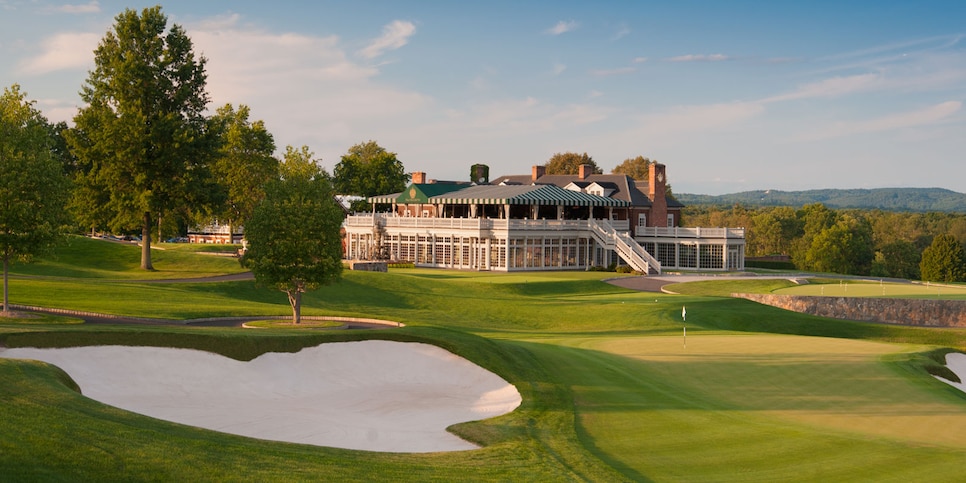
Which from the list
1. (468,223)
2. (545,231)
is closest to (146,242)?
(468,223)

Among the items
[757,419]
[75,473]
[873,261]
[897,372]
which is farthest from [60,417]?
[873,261]

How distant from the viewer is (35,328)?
20.5 m

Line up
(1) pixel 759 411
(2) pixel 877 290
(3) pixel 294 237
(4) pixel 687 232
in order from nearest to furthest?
(1) pixel 759 411
(3) pixel 294 237
(2) pixel 877 290
(4) pixel 687 232

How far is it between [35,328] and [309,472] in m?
11.5

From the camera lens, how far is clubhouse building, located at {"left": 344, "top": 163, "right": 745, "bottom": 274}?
66.3 metres

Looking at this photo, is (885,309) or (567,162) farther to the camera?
(567,162)

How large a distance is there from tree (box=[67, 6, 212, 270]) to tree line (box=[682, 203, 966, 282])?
68.2 meters

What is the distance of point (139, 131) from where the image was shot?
48781mm

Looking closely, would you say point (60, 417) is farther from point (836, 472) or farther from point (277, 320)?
point (277, 320)

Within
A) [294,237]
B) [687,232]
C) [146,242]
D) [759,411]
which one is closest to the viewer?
[759,411]

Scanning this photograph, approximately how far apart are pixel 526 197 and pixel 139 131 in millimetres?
30139

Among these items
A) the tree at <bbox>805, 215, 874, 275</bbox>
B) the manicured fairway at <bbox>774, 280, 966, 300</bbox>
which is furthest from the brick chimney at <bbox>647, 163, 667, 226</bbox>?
the tree at <bbox>805, 215, 874, 275</bbox>

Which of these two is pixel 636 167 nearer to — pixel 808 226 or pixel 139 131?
pixel 808 226

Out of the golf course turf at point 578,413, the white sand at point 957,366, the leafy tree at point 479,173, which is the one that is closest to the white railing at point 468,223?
the leafy tree at point 479,173
